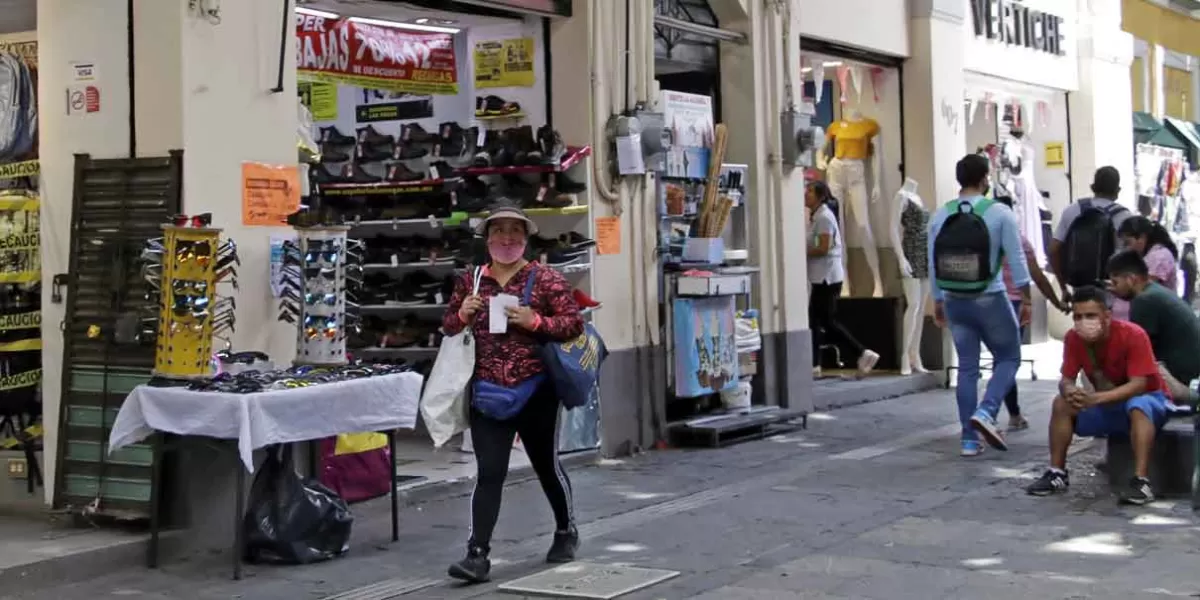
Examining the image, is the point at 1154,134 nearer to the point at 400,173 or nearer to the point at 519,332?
the point at 400,173

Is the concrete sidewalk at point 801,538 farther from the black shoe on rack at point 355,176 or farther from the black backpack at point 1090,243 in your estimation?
the black shoe on rack at point 355,176

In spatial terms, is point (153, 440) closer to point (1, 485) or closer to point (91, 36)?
point (1, 485)

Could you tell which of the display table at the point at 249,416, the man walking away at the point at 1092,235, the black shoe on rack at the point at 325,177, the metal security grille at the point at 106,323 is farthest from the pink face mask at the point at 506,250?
the man walking away at the point at 1092,235

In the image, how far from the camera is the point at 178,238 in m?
7.94

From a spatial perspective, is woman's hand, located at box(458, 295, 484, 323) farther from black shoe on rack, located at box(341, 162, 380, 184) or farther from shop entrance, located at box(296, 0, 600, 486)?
black shoe on rack, located at box(341, 162, 380, 184)

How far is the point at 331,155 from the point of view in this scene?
1249 cm

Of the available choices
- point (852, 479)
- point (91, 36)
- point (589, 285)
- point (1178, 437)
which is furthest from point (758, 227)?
point (91, 36)

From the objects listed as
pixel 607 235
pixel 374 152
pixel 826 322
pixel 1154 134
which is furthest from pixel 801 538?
pixel 1154 134

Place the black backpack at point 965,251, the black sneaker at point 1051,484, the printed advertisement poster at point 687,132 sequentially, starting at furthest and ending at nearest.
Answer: the printed advertisement poster at point 687,132
the black backpack at point 965,251
the black sneaker at point 1051,484

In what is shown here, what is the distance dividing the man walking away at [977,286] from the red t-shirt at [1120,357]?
177cm

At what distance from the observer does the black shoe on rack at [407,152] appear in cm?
1200

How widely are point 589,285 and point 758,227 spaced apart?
236 centimetres

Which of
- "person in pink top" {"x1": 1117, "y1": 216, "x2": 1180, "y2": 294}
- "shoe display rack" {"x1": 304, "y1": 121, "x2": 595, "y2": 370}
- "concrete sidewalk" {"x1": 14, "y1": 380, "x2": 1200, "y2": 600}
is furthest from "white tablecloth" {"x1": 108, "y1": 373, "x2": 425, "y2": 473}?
"person in pink top" {"x1": 1117, "y1": 216, "x2": 1180, "y2": 294}

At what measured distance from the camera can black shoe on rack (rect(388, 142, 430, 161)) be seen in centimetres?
1200
